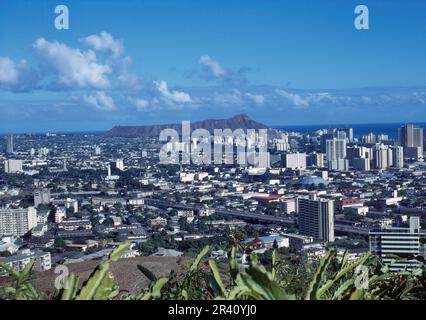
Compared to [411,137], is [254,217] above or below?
below

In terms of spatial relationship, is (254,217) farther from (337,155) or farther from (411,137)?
(411,137)

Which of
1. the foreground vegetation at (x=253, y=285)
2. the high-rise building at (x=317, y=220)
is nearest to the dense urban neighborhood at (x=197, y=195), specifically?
the high-rise building at (x=317, y=220)

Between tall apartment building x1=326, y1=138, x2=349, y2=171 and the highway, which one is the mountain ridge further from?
tall apartment building x1=326, y1=138, x2=349, y2=171

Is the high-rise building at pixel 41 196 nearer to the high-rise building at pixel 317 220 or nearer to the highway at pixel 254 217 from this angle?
the highway at pixel 254 217

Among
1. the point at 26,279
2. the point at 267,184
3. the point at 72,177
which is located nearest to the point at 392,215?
the point at 267,184

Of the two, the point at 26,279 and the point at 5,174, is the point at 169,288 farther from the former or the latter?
the point at 5,174

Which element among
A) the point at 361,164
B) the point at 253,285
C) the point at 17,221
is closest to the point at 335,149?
the point at 361,164
